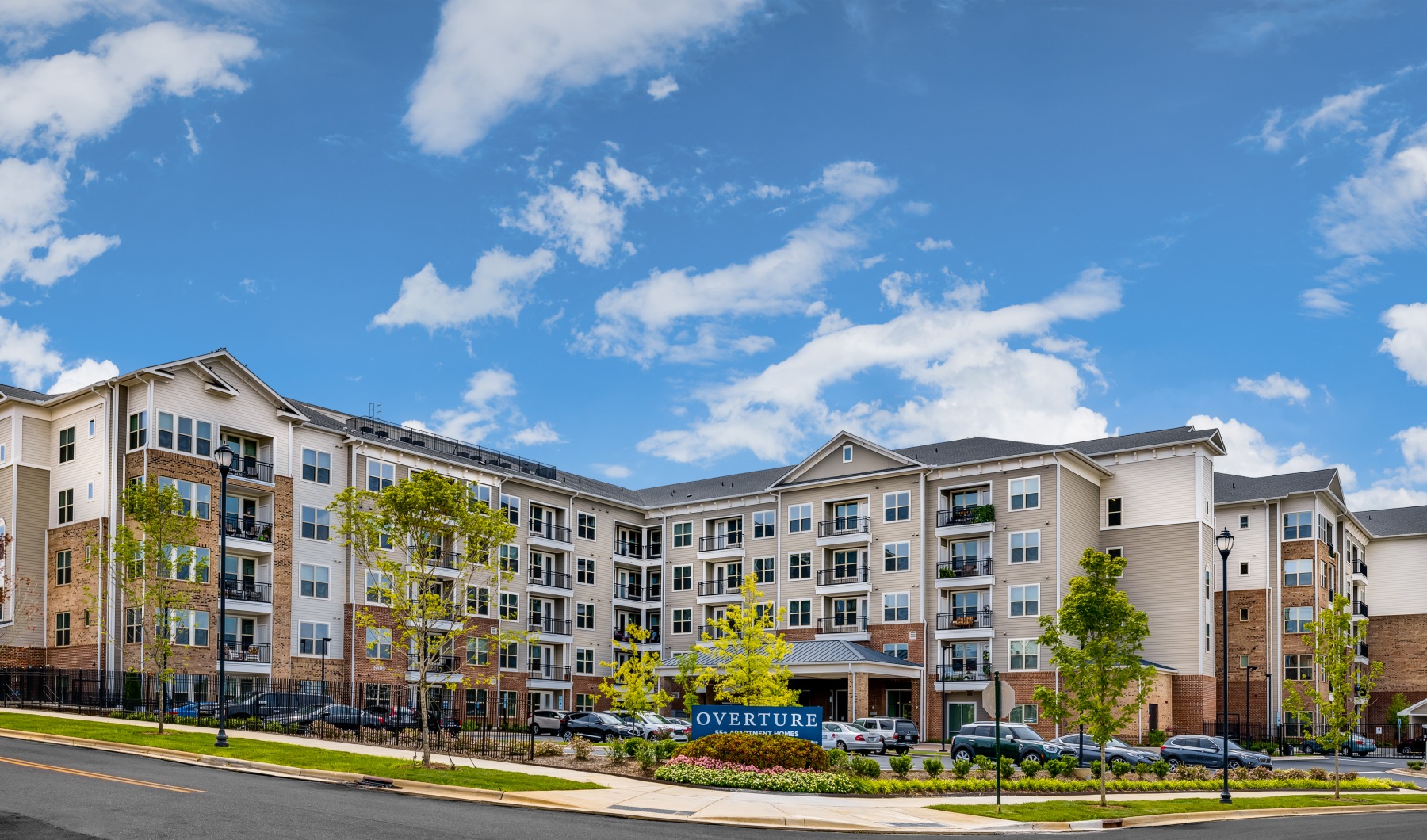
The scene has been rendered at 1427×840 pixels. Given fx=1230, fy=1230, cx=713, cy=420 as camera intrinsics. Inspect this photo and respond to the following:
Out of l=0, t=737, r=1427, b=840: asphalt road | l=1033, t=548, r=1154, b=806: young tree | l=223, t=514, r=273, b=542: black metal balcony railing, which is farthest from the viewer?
l=223, t=514, r=273, b=542: black metal balcony railing

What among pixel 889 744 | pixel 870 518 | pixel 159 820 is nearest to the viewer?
pixel 159 820

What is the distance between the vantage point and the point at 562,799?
2388 cm

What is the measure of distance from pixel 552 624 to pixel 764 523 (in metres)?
14.3

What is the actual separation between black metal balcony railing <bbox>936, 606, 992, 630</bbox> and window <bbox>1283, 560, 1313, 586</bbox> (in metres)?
20.8

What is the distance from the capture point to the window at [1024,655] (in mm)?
63875

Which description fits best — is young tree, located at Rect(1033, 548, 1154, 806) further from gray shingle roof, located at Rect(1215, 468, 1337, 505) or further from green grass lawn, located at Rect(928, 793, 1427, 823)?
gray shingle roof, located at Rect(1215, 468, 1337, 505)

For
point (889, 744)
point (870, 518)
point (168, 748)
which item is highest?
point (870, 518)

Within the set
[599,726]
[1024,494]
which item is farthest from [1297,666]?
[599,726]

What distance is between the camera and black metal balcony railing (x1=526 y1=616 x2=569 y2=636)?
241ft

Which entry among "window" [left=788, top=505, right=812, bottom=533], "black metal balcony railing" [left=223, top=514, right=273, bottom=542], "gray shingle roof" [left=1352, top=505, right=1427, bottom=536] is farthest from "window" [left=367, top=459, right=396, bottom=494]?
"gray shingle roof" [left=1352, top=505, right=1427, bottom=536]

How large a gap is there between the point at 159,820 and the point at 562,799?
840cm

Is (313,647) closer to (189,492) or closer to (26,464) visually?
(189,492)

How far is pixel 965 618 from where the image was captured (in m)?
66.2

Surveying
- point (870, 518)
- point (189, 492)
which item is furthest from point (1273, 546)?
point (189, 492)
